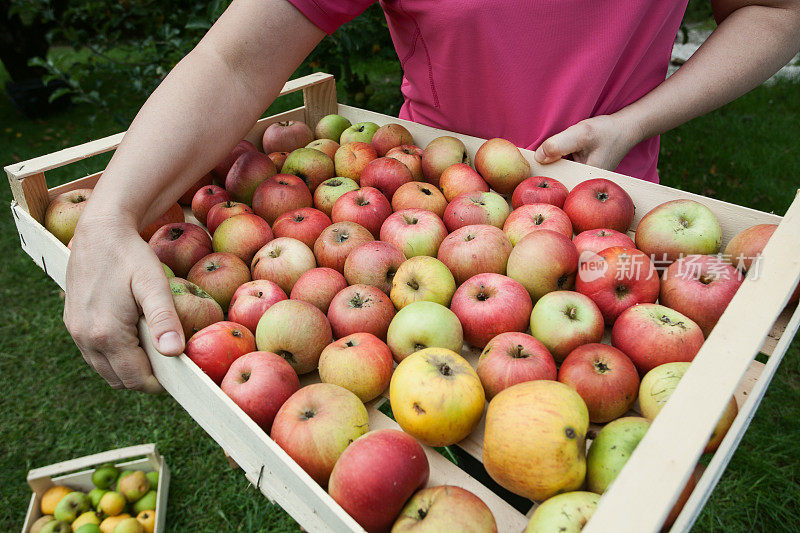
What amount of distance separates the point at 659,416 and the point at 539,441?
0.95ft

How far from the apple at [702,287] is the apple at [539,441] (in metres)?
0.58

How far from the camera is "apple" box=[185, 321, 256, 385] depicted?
4.51ft

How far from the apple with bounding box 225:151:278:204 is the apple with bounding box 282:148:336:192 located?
0.31ft

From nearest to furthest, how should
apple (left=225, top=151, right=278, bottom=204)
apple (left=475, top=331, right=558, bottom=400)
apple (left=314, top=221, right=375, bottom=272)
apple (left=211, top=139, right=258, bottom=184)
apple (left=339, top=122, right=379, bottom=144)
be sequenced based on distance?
1. apple (left=475, top=331, right=558, bottom=400)
2. apple (left=314, top=221, right=375, bottom=272)
3. apple (left=225, top=151, right=278, bottom=204)
4. apple (left=211, top=139, right=258, bottom=184)
5. apple (left=339, top=122, right=379, bottom=144)

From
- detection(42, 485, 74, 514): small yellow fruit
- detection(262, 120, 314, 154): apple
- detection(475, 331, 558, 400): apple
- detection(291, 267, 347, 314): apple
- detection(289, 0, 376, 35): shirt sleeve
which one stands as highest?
detection(289, 0, 376, 35): shirt sleeve

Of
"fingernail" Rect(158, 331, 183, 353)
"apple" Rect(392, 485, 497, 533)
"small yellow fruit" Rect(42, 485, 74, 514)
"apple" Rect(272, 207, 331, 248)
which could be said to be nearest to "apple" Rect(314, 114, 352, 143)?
"apple" Rect(272, 207, 331, 248)

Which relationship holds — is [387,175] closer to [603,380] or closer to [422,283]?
[422,283]

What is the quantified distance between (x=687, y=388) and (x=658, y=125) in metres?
1.55

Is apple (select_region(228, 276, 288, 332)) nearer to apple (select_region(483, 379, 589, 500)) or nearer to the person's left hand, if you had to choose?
apple (select_region(483, 379, 589, 500))

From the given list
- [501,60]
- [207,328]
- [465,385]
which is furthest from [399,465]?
[501,60]

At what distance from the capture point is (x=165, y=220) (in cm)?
200

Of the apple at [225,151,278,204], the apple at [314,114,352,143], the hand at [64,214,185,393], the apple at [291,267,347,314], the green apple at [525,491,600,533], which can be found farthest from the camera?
the apple at [314,114,352,143]

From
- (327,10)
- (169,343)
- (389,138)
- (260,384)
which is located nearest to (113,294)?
(169,343)

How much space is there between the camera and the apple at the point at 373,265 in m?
1.68
